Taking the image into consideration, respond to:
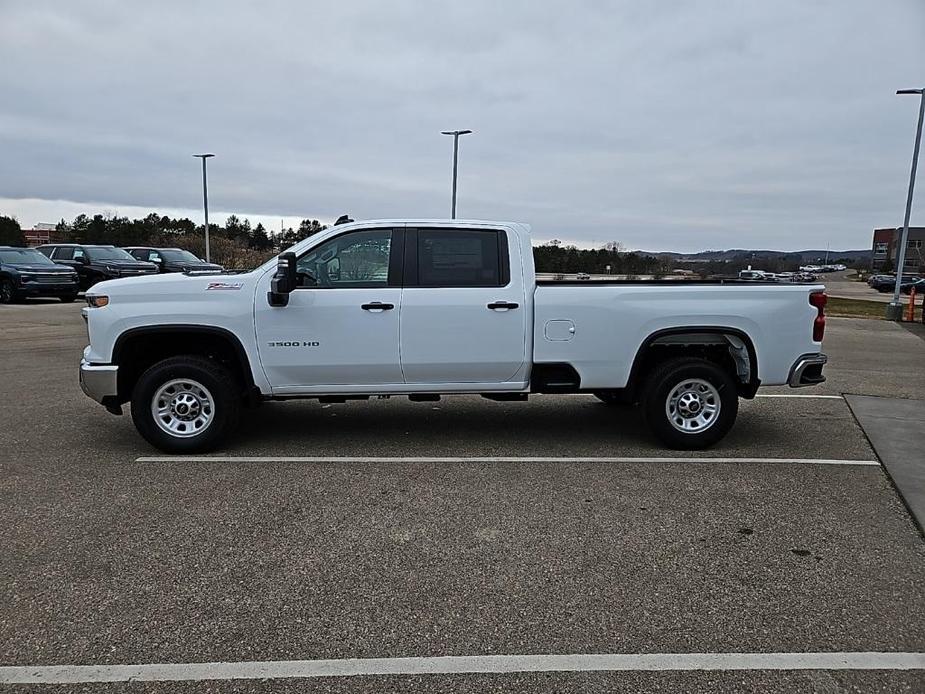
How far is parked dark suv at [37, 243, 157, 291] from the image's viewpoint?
77.4ft

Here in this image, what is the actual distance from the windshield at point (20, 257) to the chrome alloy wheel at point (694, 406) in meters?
21.0

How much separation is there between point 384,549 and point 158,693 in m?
1.51

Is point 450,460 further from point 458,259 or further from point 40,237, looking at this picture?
point 40,237

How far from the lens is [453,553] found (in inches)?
160

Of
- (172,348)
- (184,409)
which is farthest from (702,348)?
(172,348)

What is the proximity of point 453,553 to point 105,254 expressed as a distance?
24426mm

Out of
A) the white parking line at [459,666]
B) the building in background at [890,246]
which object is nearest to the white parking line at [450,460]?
the white parking line at [459,666]

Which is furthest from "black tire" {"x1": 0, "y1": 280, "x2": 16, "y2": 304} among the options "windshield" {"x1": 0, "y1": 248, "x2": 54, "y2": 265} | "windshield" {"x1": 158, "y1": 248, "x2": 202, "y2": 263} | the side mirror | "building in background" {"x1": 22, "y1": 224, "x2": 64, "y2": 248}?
"building in background" {"x1": 22, "y1": 224, "x2": 64, "y2": 248}

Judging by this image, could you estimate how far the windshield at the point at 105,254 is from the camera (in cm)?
2430

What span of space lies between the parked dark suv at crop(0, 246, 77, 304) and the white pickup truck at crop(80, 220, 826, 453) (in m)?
17.3

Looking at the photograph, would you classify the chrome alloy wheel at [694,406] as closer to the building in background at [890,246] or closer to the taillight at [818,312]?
the taillight at [818,312]

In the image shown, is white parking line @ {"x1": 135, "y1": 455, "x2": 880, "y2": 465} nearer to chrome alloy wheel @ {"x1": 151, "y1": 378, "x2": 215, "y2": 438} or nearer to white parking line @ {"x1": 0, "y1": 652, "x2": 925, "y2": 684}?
chrome alloy wheel @ {"x1": 151, "y1": 378, "x2": 215, "y2": 438}

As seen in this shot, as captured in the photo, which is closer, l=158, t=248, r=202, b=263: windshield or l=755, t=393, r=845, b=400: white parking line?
l=755, t=393, r=845, b=400: white parking line

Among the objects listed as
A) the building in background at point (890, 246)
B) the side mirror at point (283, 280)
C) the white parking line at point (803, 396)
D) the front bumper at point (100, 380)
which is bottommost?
the white parking line at point (803, 396)
